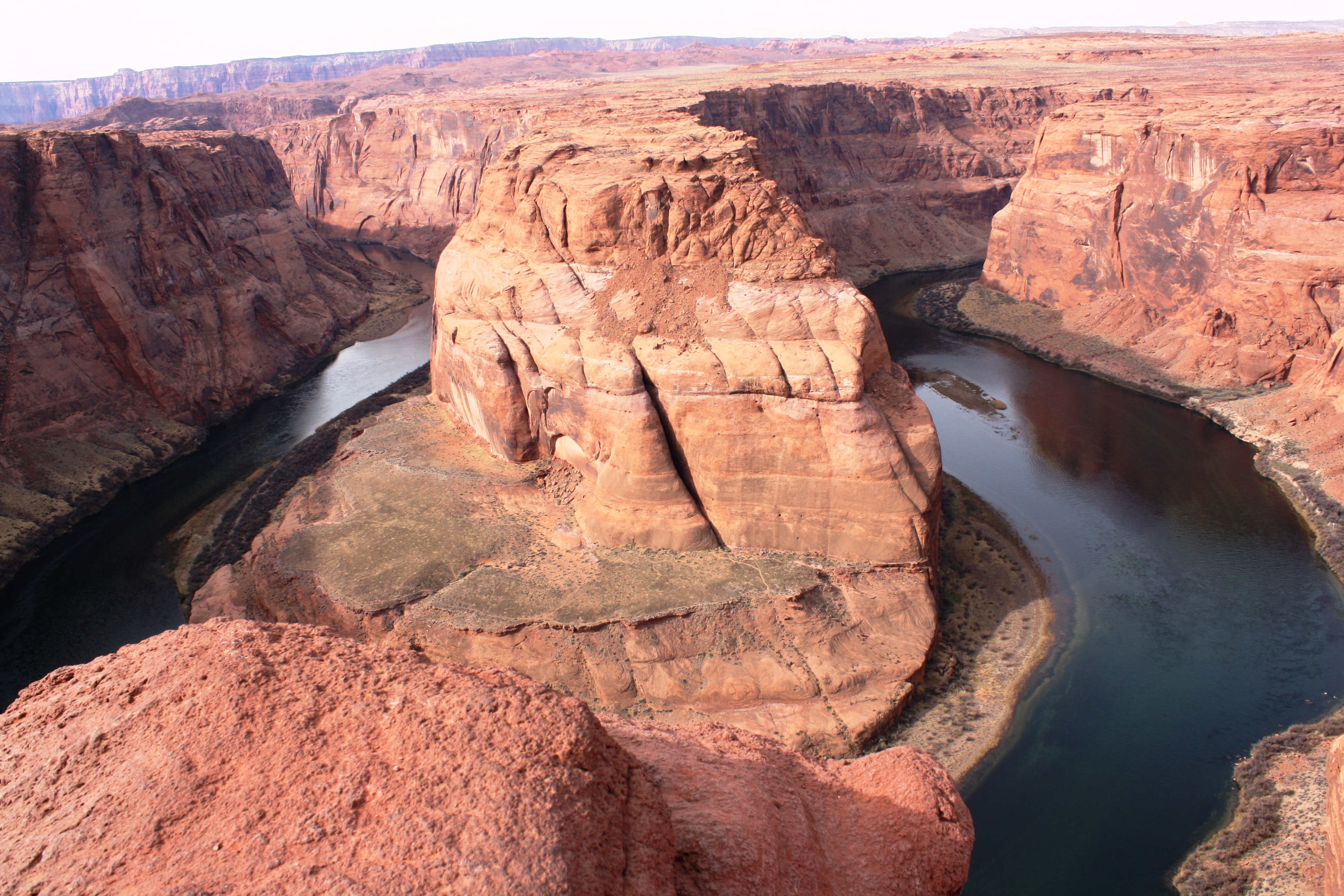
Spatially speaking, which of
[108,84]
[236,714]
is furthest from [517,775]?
[108,84]

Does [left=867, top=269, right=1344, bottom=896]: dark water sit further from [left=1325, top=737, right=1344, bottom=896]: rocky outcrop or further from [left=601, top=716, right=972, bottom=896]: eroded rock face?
[left=601, top=716, right=972, bottom=896]: eroded rock face

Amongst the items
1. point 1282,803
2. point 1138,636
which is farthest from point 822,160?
point 1282,803

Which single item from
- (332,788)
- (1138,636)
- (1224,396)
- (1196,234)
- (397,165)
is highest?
(397,165)

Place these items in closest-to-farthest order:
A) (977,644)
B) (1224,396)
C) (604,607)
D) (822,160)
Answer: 1. (604,607)
2. (977,644)
3. (1224,396)
4. (822,160)

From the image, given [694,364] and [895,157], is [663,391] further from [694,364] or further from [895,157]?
[895,157]

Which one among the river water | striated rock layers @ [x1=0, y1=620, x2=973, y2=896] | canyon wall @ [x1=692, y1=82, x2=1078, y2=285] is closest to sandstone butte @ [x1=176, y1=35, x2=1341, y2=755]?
the river water

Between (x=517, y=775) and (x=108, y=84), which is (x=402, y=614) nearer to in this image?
(x=517, y=775)

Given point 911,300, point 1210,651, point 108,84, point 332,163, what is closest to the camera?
point 1210,651
